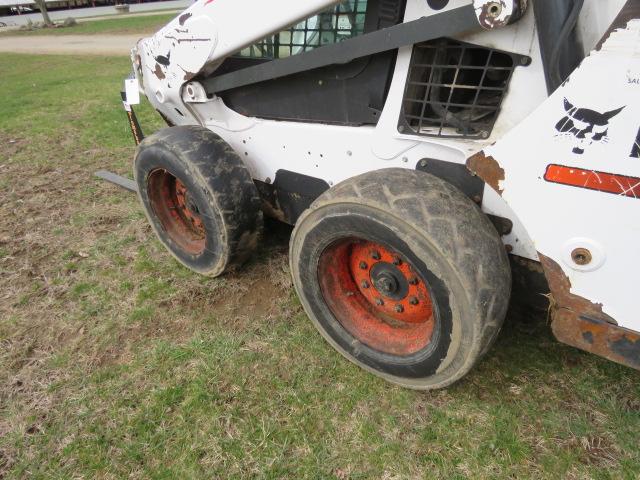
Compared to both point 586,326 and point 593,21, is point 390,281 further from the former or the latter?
point 593,21

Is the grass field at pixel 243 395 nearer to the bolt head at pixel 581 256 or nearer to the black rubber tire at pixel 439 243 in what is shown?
the black rubber tire at pixel 439 243

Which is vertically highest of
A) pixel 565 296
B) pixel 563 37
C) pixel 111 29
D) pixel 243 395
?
pixel 563 37

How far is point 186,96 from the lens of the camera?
255 centimetres

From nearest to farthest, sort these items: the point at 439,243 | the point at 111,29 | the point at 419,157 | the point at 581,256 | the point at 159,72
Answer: the point at 581,256 < the point at 439,243 < the point at 419,157 < the point at 159,72 < the point at 111,29

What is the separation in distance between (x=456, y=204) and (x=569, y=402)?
1.01m

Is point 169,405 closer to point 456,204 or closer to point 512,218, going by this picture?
point 456,204

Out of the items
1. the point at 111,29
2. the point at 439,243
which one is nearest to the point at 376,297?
the point at 439,243

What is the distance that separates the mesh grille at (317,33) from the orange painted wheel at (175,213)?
0.96 m

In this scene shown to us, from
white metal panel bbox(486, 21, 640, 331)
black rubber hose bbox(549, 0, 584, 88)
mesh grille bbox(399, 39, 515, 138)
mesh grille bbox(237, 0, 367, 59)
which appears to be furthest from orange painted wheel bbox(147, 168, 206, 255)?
black rubber hose bbox(549, 0, 584, 88)

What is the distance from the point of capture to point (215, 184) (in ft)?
7.61

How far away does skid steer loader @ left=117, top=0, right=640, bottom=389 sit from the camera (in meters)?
1.39

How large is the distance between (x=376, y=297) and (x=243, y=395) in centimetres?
72

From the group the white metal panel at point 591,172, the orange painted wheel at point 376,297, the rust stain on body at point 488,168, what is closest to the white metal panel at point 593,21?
the white metal panel at point 591,172

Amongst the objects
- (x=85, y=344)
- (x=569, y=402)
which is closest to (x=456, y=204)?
(x=569, y=402)
